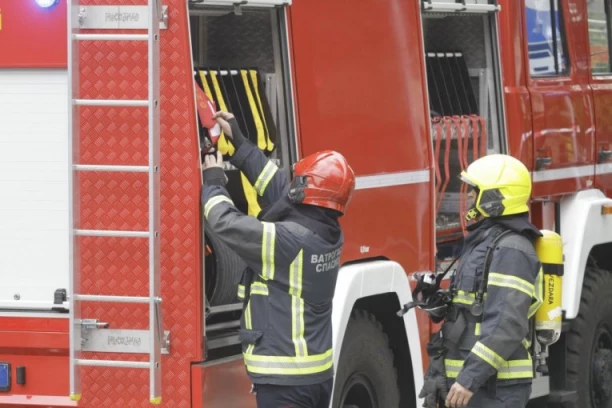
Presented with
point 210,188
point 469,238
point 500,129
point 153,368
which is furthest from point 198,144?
point 500,129

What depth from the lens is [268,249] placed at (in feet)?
17.5

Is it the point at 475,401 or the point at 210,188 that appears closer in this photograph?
the point at 210,188

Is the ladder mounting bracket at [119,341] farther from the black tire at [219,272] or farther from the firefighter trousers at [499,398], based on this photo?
the firefighter trousers at [499,398]

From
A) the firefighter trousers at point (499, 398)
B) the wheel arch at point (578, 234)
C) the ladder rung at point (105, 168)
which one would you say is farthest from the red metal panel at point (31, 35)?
the wheel arch at point (578, 234)

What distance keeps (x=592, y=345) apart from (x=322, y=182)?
3.79 m

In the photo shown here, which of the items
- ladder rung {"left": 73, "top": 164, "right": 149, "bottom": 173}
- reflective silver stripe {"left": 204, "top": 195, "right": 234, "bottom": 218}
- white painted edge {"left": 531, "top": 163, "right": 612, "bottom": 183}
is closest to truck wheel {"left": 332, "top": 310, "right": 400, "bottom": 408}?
reflective silver stripe {"left": 204, "top": 195, "right": 234, "bottom": 218}

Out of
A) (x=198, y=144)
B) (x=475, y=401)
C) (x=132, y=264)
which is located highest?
(x=198, y=144)

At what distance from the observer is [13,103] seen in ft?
18.8

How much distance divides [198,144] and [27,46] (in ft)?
2.92

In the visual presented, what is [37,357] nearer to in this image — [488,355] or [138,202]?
[138,202]

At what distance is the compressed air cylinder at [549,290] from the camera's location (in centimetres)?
602

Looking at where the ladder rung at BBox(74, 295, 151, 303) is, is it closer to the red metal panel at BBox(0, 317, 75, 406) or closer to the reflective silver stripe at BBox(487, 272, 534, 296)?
the red metal panel at BBox(0, 317, 75, 406)

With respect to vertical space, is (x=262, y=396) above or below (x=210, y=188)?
below

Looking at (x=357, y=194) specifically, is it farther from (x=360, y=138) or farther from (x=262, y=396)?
(x=262, y=396)
